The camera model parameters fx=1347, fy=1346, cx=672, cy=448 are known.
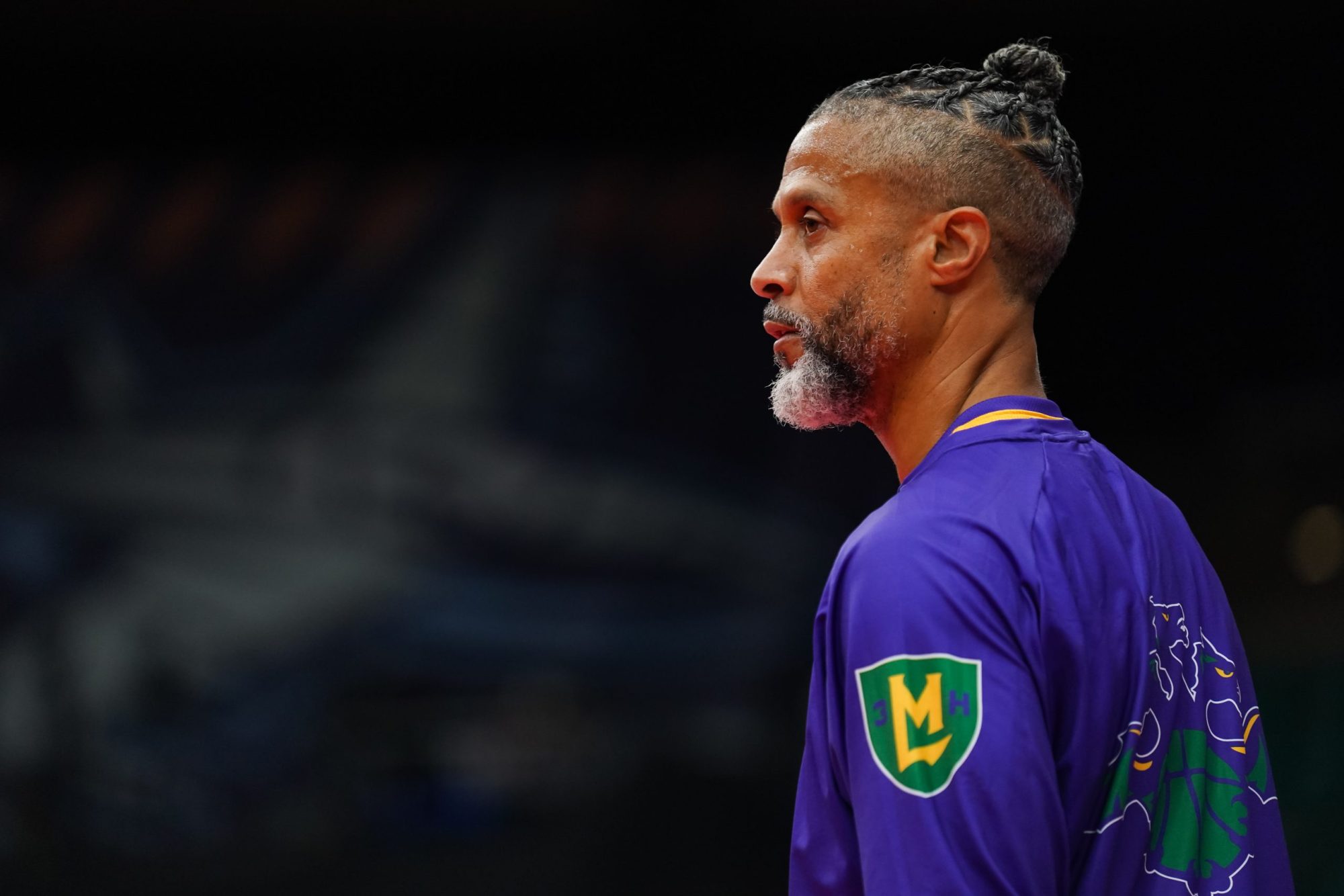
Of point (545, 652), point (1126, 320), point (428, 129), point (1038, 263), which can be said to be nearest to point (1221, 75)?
point (1126, 320)

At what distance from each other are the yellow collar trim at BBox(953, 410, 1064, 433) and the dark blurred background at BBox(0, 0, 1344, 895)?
4.32m

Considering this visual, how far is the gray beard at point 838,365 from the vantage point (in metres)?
1.54

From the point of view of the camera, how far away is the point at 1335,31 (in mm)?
5605

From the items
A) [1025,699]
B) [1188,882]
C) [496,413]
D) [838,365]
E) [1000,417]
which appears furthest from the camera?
[496,413]

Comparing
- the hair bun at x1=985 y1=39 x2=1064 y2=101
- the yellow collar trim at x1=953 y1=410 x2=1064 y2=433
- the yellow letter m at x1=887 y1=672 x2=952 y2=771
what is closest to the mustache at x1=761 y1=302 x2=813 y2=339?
the yellow collar trim at x1=953 y1=410 x2=1064 y2=433

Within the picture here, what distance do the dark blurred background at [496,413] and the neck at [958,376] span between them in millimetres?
4242

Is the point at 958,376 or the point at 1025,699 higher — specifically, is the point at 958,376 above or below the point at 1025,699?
above

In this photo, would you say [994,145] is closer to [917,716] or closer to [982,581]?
[982,581]

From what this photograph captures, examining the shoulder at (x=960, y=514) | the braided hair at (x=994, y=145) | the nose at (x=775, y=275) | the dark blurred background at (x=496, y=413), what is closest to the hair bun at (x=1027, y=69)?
the braided hair at (x=994, y=145)

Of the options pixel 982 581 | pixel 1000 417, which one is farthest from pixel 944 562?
pixel 1000 417

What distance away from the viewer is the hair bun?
164 cm

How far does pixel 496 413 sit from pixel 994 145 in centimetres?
450

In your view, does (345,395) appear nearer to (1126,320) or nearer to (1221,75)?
(1126,320)

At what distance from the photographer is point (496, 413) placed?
5.91m
